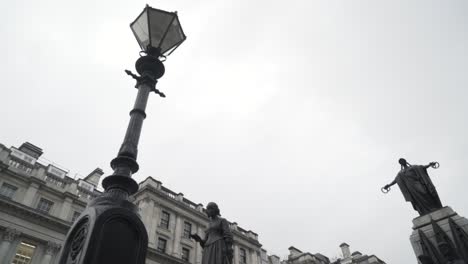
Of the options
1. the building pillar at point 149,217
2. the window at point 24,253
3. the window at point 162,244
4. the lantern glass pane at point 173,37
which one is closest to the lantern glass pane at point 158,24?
the lantern glass pane at point 173,37

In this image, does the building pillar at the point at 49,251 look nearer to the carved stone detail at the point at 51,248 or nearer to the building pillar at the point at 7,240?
the carved stone detail at the point at 51,248

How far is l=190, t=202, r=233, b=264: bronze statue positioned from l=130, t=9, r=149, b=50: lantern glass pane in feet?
13.8

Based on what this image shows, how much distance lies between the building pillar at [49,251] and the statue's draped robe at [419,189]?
24565mm

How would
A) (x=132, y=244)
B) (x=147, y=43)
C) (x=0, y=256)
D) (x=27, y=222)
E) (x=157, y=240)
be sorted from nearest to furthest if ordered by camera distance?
(x=132, y=244), (x=147, y=43), (x=0, y=256), (x=27, y=222), (x=157, y=240)

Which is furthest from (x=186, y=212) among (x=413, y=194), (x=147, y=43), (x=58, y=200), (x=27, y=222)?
(x=147, y=43)

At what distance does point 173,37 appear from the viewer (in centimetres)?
518

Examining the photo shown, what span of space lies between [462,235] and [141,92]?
775cm

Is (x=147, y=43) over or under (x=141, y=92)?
over

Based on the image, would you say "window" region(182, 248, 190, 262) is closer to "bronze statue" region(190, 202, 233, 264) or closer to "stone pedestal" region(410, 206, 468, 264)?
"bronze statue" region(190, 202, 233, 264)

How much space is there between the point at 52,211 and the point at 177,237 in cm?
1174

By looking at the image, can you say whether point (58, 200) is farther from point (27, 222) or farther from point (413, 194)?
point (413, 194)

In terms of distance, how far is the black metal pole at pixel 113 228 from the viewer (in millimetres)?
3143

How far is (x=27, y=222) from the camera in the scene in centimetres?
2269

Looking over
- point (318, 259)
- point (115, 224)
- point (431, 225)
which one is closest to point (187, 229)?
point (318, 259)
